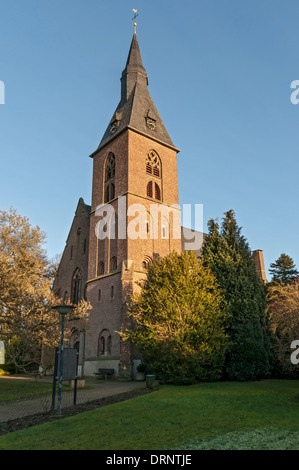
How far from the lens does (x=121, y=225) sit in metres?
30.8

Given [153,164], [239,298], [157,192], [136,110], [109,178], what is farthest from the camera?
[136,110]

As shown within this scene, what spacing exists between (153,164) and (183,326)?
64.1ft

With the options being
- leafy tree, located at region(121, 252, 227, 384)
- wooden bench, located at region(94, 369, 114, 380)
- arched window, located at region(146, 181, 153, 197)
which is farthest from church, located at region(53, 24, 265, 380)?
leafy tree, located at region(121, 252, 227, 384)

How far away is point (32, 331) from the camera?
1997cm

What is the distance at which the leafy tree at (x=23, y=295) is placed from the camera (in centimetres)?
1981

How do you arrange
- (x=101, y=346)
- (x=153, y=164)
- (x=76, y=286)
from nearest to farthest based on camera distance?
(x=101, y=346), (x=153, y=164), (x=76, y=286)

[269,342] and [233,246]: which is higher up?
[233,246]

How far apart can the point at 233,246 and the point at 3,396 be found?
17.2 metres

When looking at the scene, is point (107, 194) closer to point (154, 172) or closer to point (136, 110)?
point (154, 172)

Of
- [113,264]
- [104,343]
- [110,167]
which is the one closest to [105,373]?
[104,343]

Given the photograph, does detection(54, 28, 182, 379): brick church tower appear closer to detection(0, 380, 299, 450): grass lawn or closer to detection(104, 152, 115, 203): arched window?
detection(104, 152, 115, 203): arched window

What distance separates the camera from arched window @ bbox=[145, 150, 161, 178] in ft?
115
